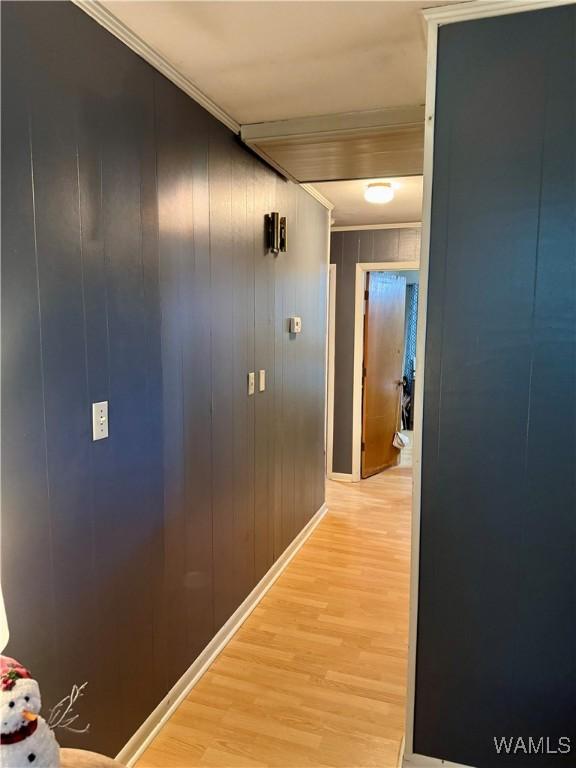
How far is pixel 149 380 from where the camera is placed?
5.95 ft

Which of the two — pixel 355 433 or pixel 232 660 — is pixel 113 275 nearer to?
pixel 232 660

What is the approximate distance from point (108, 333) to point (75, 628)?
2.89 ft

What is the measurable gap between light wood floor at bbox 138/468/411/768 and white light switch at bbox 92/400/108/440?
1.17m

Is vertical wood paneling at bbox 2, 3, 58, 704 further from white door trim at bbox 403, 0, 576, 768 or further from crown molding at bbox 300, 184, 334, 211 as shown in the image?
crown molding at bbox 300, 184, 334, 211

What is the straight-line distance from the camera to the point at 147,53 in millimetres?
1704

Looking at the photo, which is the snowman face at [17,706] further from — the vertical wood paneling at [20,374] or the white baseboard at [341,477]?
the white baseboard at [341,477]

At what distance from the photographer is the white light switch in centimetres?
156

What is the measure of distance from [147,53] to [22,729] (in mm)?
1859

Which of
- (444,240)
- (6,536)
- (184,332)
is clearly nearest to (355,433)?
(184,332)

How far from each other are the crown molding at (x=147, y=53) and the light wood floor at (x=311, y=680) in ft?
7.79

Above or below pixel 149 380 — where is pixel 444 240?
above

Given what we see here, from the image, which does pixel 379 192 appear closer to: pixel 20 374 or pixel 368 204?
pixel 368 204

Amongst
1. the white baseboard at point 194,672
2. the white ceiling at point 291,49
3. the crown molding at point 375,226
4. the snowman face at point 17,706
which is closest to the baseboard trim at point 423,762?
the white baseboard at point 194,672

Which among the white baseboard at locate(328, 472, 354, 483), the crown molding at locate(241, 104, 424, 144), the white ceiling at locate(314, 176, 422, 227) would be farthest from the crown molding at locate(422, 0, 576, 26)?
the white baseboard at locate(328, 472, 354, 483)
